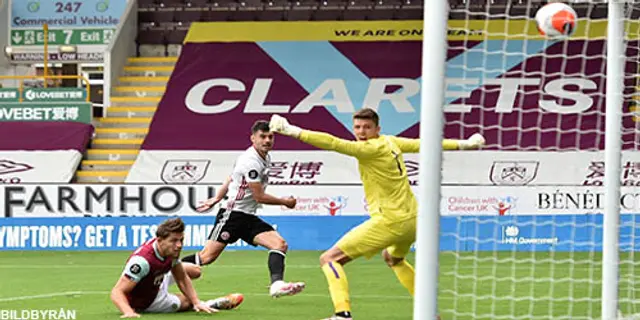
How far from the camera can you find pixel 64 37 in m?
30.6

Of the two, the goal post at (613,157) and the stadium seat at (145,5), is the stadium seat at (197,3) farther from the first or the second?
the goal post at (613,157)

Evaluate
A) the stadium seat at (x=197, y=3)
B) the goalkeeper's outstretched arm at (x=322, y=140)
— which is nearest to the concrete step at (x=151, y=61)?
the stadium seat at (x=197, y=3)

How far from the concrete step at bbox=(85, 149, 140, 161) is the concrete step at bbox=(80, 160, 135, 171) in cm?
31

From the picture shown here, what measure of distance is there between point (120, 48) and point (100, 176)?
16.6 ft

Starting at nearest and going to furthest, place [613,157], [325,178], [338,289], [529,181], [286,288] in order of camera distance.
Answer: [613,157], [338,289], [286,288], [529,181], [325,178]

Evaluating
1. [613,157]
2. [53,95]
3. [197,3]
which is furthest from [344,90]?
[613,157]

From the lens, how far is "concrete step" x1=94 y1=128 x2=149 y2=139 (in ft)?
93.6

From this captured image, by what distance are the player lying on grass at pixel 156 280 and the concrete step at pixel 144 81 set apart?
20794 mm

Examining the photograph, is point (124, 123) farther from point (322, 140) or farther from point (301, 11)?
point (322, 140)

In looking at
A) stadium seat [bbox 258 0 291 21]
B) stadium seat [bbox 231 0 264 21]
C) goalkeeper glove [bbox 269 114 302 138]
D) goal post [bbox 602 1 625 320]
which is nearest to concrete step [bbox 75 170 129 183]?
stadium seat [bbox 231 0 264 21]

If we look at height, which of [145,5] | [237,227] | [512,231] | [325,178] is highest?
[145,5]

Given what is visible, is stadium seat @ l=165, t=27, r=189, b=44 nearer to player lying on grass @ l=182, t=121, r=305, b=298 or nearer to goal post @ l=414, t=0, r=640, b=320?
goal post @ l=414, t=0, r=640, b=320

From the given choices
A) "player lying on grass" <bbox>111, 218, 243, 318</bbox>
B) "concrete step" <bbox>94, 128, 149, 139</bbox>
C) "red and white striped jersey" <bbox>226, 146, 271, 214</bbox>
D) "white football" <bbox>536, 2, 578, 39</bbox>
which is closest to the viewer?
"white football" <bbox>536, 2, 578, 39</bbox>

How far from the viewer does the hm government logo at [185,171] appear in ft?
86.1
